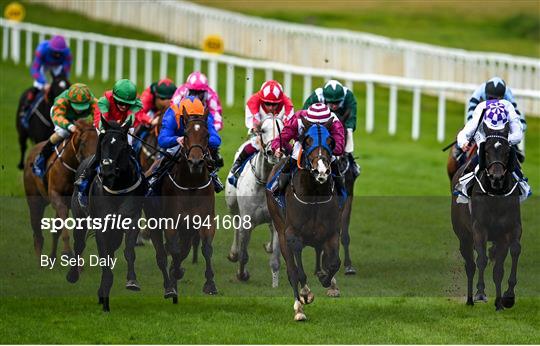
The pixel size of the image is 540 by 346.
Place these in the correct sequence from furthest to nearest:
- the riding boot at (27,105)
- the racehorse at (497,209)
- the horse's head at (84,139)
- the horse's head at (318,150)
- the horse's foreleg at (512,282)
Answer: the riding boot at (27,105), the horse's head at (84,139), the horse's foreleg at (512,282), the racehorse at (497,209), the horse's head at (318,150)

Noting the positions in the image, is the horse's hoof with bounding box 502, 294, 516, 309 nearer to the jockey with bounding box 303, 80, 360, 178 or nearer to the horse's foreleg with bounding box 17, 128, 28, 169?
the jockey with bounding box 303, 80, 360, 178

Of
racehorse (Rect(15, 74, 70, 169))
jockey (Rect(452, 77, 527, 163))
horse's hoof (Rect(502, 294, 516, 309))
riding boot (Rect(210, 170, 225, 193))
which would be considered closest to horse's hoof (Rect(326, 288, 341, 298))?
riding boot (Rect(210, 170, 225, 193))

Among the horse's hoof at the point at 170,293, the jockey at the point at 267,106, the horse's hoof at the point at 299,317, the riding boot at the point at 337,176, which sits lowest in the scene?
the horse's hoof at the point at 299,317

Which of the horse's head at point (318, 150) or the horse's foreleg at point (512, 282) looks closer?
the horse's head at point (318, 150)

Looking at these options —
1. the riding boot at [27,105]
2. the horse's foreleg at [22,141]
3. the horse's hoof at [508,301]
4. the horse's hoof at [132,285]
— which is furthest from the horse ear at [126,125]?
the horse's foreleg at [22,141]

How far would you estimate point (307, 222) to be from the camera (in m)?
12.4

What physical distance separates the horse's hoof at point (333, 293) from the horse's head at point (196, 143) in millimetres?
1867

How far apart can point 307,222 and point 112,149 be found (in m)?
1.66

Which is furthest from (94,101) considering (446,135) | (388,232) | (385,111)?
(385,111)

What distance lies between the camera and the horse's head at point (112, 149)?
12273mm

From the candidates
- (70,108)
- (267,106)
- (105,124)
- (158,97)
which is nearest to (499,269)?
(267,106)

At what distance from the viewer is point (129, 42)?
28.9 meters

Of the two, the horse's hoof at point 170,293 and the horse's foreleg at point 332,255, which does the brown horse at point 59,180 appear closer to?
the horse's hoof at point 170,293

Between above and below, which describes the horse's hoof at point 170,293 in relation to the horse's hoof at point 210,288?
below
